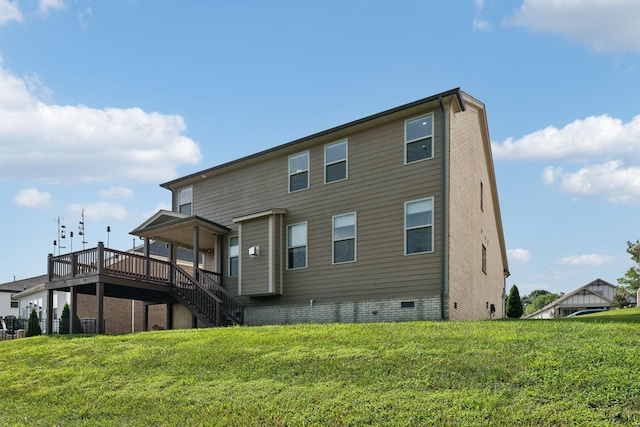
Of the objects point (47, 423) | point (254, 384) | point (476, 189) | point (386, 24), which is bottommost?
point (47, 423)

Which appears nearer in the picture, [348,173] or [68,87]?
[68,87]

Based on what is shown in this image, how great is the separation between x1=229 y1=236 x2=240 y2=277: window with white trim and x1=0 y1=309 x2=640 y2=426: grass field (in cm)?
699

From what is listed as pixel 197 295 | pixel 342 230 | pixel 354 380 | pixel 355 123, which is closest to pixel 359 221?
pixel 342 230

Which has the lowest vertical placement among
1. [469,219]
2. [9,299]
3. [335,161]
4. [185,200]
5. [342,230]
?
[9,299]

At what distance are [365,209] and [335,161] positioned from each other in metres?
1.81

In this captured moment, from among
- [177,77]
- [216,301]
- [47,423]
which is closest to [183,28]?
[177,77]

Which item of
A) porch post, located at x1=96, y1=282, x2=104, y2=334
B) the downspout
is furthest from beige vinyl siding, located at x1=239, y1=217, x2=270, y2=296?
the downspout

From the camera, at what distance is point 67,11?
46.9 ft

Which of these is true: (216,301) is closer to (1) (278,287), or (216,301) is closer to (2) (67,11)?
(1) (278,287)

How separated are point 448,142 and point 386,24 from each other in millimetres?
3395

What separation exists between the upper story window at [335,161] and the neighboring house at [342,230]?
0.10 feet

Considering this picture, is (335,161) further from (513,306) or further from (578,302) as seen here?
(578,302)

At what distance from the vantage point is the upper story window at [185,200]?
19.8 metres

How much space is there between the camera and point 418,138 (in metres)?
14.4
